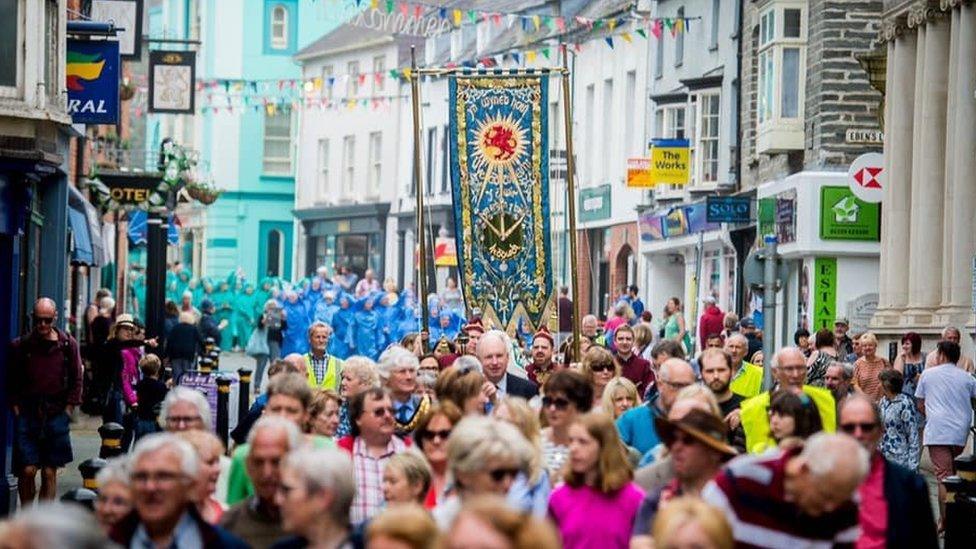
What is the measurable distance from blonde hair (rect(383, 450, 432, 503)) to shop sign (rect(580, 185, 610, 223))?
145 feet

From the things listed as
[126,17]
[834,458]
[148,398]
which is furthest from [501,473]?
[126,17]

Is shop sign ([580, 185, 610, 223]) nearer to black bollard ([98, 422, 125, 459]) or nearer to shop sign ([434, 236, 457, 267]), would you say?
shop sign ([434, 236, 457, 267])

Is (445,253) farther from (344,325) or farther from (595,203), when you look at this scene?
(344,325)

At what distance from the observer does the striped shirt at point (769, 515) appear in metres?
8.77

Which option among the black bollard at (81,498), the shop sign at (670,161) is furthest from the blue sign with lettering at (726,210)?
the black bollard at (81,498)

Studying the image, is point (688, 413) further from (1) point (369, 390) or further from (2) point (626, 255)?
(2) point (626, 255)

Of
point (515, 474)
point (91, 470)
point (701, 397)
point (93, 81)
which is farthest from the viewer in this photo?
point (93, 81)

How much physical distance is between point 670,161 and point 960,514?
2896cm

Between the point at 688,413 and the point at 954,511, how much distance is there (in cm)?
741

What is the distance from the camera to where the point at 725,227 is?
45.2 meters

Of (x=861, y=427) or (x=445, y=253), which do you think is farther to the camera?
(x=445, y=253)

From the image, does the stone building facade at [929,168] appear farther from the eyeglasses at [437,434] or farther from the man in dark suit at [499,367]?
the eyeglasses at [437,434]

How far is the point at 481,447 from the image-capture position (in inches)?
352

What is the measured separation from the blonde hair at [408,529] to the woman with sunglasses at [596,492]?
116 inches
